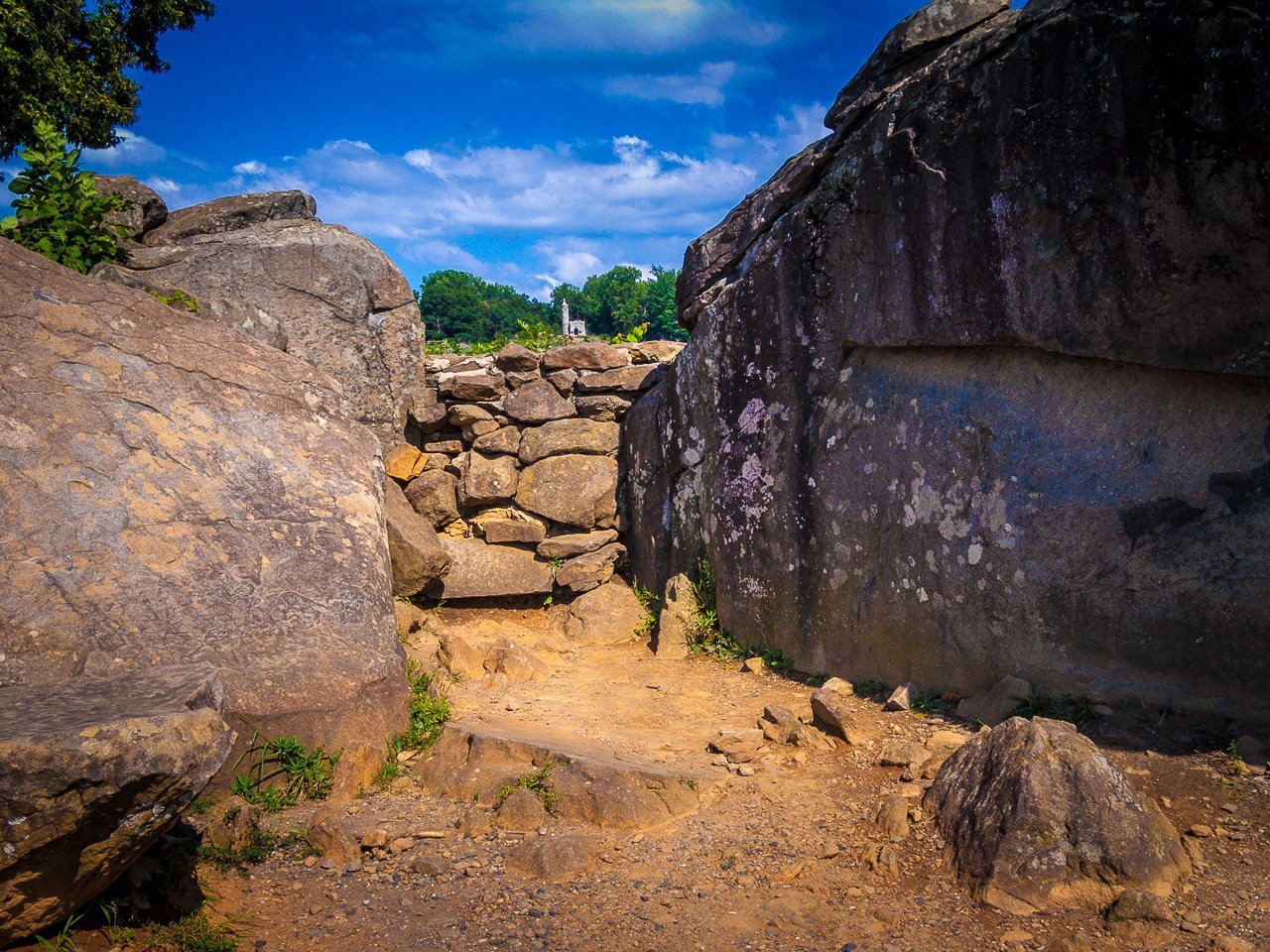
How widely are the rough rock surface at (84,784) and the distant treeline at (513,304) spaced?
3469cm

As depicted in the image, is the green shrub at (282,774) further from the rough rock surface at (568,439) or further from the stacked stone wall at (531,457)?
the rough rock surface at (568,439)

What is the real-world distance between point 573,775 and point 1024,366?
289cm

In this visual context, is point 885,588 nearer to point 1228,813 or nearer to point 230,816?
point 1228,813

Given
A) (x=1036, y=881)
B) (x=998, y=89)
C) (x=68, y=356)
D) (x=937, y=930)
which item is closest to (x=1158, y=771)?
(x=1036, y=881)

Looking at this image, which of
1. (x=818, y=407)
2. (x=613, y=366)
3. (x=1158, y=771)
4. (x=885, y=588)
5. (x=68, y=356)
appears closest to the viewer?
(x=1158, y=771)

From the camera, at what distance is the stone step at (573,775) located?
3.44 meters

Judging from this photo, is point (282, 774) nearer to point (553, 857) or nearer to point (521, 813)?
point (521, 813)

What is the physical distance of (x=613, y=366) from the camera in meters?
7.45

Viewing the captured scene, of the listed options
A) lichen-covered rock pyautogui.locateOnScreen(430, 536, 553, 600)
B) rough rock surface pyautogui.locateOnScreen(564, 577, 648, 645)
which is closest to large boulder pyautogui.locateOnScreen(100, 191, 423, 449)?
lichen-covered rock pyautogui.locateOnScreen(430, 536, 553, 600)

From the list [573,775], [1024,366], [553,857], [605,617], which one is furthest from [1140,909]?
[605,617]

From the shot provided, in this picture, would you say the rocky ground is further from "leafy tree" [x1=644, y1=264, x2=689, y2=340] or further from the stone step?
"leafy tree" [x1=644, y1=264, x2=689, y2=340]

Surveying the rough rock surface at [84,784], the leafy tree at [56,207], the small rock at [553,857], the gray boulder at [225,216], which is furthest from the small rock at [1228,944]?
the gray boulder at [225,216]

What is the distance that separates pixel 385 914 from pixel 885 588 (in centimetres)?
313

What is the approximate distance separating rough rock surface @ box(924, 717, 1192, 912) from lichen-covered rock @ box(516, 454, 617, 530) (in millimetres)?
4348
